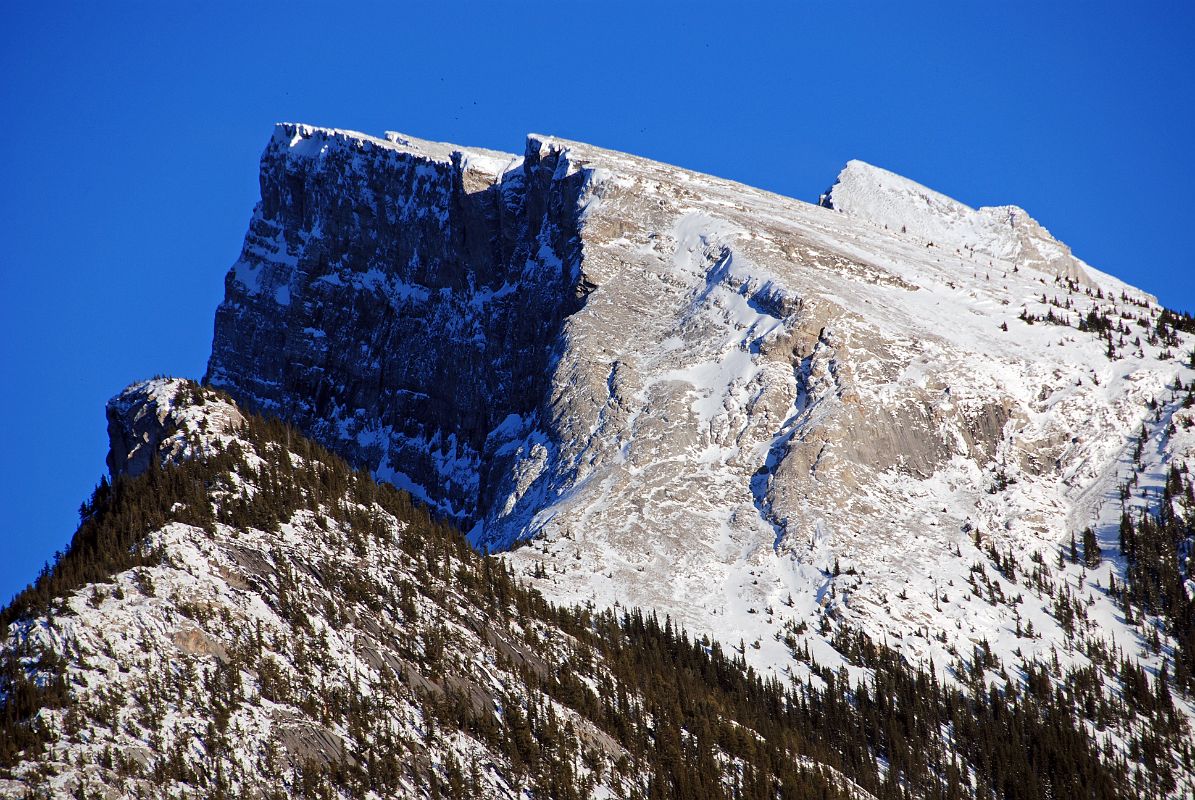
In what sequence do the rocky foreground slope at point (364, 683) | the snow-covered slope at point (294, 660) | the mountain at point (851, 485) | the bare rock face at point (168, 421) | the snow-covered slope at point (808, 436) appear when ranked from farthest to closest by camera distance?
the snow-covered slope at point (808, 436) → the mountain at point (851, 485) → the bare rock face at point (168, 421) → the rocky foreground slope at point (364, 683) → the snow-covered slope at point (294, 660)

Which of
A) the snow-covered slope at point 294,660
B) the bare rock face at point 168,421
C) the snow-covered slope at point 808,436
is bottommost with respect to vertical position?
the snow-covered slope at point 294,660

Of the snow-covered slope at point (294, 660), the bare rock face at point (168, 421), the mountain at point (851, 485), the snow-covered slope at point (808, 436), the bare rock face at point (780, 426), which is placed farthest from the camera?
the bare rock face at point (780, 426)

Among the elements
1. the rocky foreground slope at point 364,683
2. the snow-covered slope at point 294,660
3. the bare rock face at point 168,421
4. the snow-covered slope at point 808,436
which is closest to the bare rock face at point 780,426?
the snow-covered slope at point 808,436

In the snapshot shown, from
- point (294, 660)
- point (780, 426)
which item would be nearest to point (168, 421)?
point (294, 660)

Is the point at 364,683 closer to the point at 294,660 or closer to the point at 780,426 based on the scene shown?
the point at 294,660

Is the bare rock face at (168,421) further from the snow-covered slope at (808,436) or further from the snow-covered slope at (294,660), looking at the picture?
the snow-covered slope at (808,436)

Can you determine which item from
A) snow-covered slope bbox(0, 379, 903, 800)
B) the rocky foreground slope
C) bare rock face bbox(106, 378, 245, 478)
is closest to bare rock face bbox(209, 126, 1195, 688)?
the rocky foreground slope

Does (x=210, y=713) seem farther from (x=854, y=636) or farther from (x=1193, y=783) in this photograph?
(x=1193, y=783)

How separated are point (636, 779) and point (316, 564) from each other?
24374 mm

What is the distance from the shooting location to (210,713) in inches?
2884

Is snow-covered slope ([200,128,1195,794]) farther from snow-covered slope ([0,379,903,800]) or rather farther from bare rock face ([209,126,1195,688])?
snow-covered slope ([0,379,903,800])

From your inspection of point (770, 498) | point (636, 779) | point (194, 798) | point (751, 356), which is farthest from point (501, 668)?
point (751, 356)

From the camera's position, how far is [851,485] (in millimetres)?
146000

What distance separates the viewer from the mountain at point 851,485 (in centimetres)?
11681
